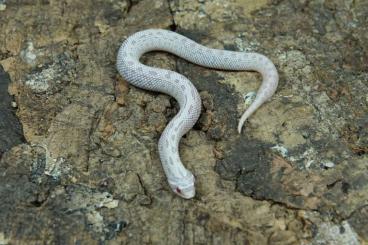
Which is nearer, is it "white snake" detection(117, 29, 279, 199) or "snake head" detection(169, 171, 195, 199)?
"snake head" detection(169, 171, 195, 199)

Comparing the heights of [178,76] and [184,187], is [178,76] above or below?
above

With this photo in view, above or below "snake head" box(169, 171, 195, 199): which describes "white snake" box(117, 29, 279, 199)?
above

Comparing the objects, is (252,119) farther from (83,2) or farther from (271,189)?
(83,2)

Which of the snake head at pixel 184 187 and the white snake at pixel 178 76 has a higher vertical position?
the white snake at pixel 178 76

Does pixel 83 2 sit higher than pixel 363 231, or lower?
higher

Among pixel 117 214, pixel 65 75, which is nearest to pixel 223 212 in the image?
pixel 117 214

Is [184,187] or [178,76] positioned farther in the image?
[178,76]

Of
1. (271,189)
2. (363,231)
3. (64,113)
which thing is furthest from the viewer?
(64,113)

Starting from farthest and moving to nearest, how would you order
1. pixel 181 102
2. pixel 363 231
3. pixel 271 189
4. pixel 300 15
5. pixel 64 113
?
pixel 300 15 → pixel 181 102 → pixel 64 113 → pixel 271 189 → pixel 363 231
